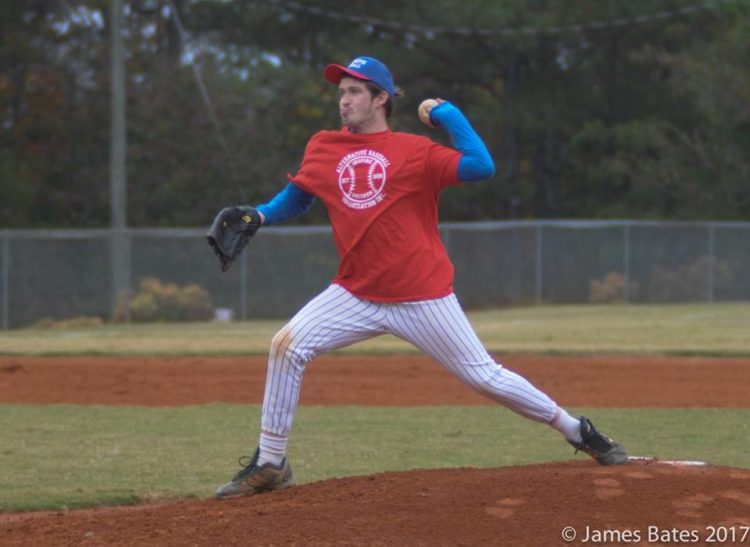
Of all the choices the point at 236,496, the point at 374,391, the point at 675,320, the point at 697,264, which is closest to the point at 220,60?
the point at 697,264

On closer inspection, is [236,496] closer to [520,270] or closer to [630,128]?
[520,270]

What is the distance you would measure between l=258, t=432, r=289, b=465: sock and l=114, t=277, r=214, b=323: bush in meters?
16.7

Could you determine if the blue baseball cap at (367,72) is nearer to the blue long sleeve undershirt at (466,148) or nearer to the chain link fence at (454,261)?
the blue long sleeve undershirt at (466,148)

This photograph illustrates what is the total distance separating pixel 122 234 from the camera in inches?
878

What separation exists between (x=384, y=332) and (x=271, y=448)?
780mm

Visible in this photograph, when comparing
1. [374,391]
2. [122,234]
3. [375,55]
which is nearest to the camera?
[374,391]

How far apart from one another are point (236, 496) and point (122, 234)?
664 inches

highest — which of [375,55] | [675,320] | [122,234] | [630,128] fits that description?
[375,55]

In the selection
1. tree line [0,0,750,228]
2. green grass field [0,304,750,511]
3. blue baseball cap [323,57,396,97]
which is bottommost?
green grass field [0,304,750,511]

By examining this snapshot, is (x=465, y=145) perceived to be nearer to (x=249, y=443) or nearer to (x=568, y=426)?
(x=568, y=426)

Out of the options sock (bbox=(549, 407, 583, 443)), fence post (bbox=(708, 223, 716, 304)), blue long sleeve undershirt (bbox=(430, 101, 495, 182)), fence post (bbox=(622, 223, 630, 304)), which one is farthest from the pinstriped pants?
fence post (bbox=(708, 223, 716, 304))

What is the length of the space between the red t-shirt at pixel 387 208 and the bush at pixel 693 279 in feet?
69.1

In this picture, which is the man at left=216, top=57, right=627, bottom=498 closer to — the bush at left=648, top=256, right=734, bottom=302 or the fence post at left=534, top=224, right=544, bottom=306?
the fence post at left=534, top=224, right=544, bottom=306

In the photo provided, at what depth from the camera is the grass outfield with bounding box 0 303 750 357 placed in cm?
1564
